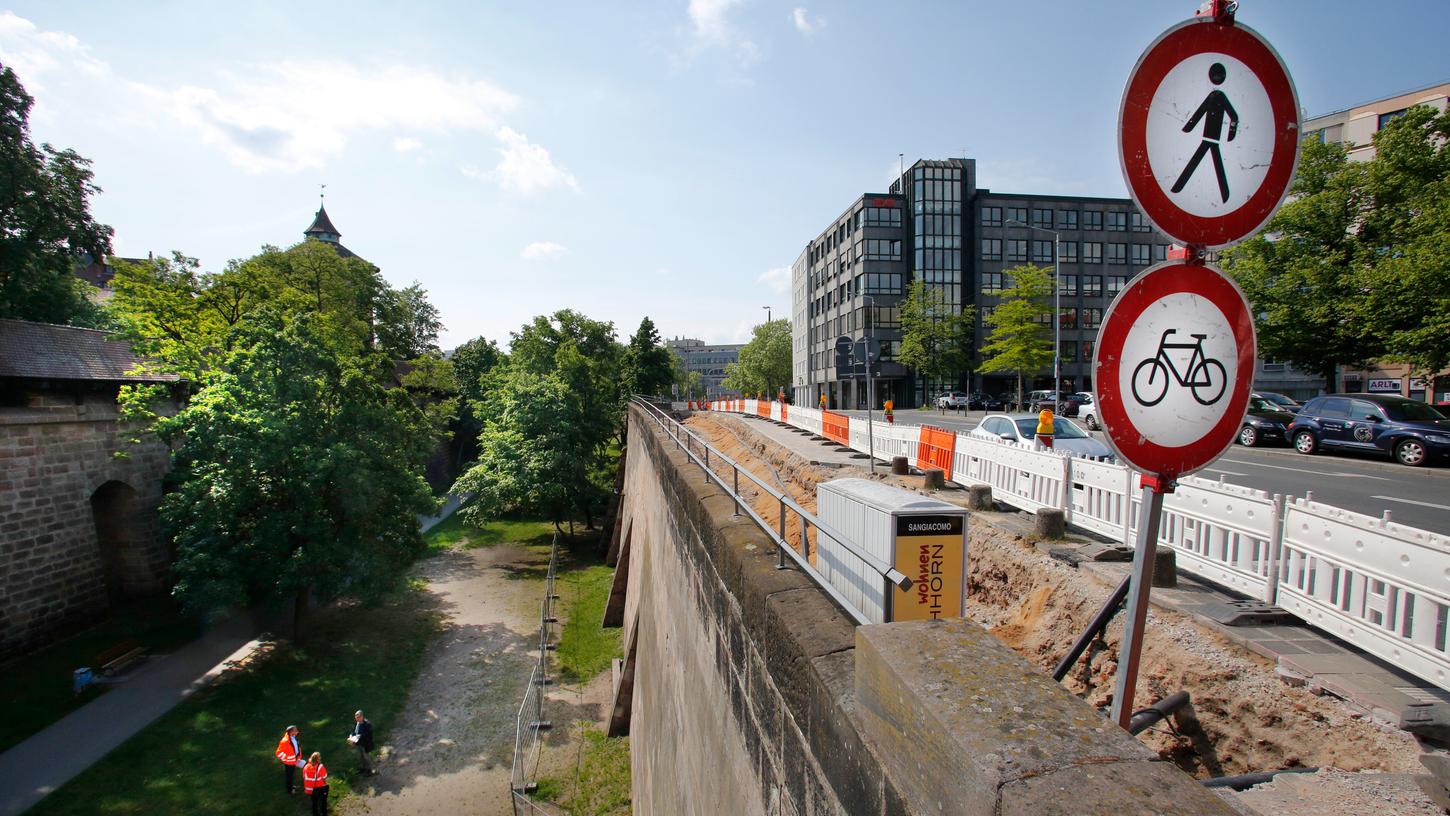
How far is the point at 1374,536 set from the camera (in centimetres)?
416

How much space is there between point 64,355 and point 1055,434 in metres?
24.9

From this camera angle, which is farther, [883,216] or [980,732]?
[883,216]

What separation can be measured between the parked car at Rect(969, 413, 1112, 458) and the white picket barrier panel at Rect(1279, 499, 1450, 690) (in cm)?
609

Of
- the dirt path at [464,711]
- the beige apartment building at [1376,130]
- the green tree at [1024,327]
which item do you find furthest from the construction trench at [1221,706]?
the green tree at [1024,327]

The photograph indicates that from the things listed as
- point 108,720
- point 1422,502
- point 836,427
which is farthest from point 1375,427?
point 108,720

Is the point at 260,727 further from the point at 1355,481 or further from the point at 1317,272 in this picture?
the point at 1317,272

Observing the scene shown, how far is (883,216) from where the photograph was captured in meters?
54.9

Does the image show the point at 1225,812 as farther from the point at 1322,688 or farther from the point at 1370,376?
the point at 1370,376

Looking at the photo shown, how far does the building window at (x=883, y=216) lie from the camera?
54750 mm

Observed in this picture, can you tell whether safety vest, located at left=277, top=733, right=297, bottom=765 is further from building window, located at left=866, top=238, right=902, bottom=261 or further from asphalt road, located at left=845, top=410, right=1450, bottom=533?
building window, located at left=866, top=238, right=902, bottom=261

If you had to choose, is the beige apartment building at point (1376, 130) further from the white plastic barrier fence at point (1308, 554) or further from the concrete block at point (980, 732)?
the concrete block at point (980, 732)

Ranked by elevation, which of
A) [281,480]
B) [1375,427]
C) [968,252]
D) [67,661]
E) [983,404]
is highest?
[968,252]

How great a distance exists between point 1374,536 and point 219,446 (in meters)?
20.2

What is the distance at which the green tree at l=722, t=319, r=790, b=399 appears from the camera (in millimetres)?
88188
